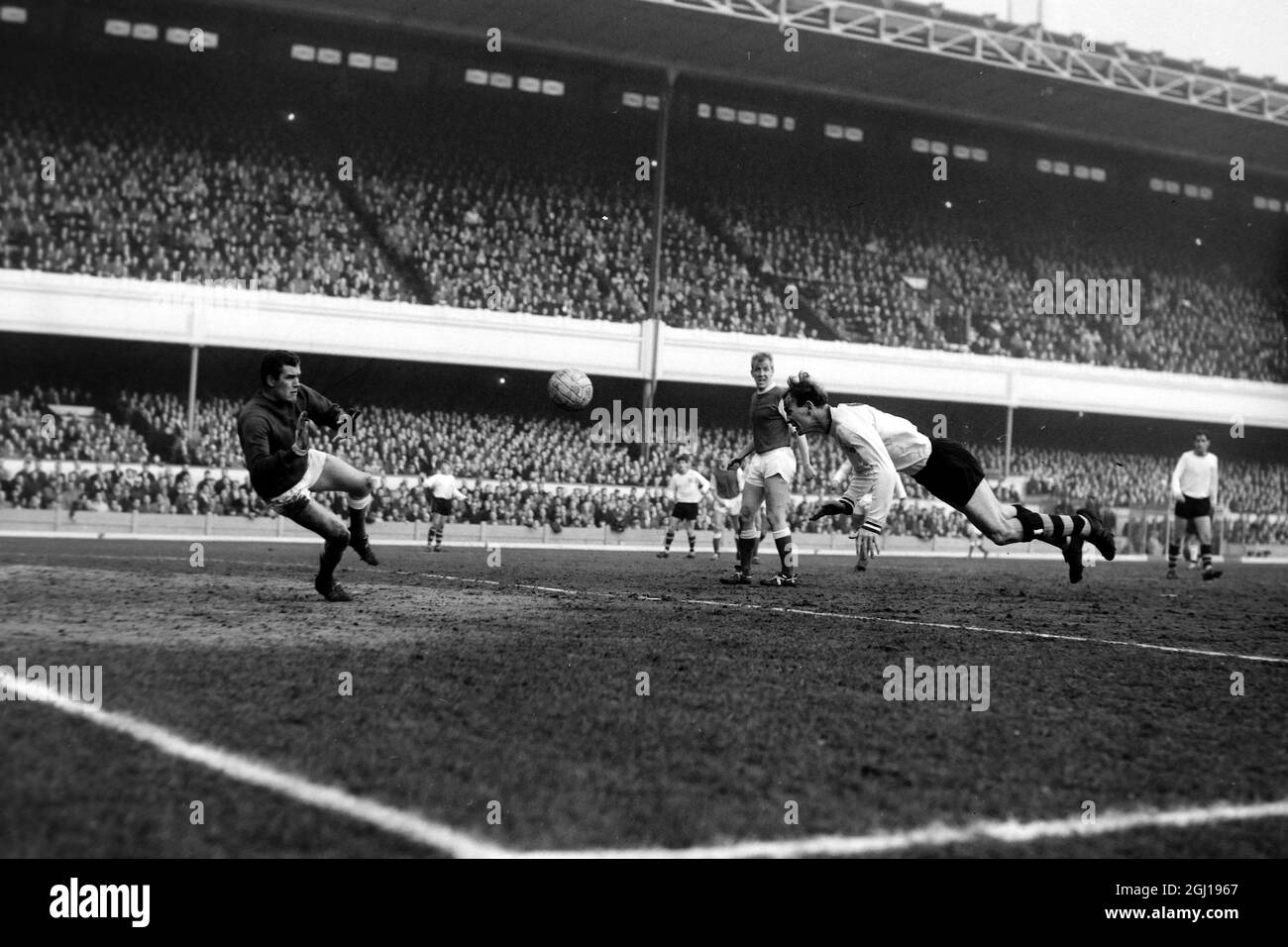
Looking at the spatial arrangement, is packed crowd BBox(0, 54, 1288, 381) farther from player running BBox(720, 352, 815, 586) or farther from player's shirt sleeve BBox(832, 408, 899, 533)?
player's shirt sleeve BBox(832, 408, 899, 533)

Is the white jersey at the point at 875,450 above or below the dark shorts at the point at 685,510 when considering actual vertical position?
above

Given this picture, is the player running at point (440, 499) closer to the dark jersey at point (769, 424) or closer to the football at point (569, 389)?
the football at point (569, 389)

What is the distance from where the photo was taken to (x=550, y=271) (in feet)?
122

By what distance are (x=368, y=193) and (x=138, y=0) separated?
27.1 feet

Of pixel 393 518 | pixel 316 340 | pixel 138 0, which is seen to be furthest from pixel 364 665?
pixel 138 0

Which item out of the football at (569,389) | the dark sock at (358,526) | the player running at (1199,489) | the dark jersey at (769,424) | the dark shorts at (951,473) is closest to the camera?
the dark sock at (358,526)

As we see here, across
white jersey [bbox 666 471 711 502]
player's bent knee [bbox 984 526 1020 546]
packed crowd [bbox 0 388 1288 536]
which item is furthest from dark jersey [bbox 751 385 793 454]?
packed crowd [bbox 0 388 1288 536]

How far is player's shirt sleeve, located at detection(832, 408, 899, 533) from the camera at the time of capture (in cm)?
995

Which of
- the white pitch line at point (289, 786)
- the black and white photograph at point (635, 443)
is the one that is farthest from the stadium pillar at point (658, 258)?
the white pitch line at point (289, 786)

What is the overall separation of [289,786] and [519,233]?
35.0m

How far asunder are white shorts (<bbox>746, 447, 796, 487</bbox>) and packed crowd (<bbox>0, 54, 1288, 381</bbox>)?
22.9 metres

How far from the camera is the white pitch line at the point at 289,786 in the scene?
321cm

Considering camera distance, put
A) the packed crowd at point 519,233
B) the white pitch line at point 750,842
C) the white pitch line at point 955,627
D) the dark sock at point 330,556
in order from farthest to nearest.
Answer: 1. the packed crowd at point 519,233
2. the dark sock at point 330,556
3. the white pitch line at point 955,627
4. the white pitch line at point 750,842

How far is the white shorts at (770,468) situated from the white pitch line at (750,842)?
29.7 feet
